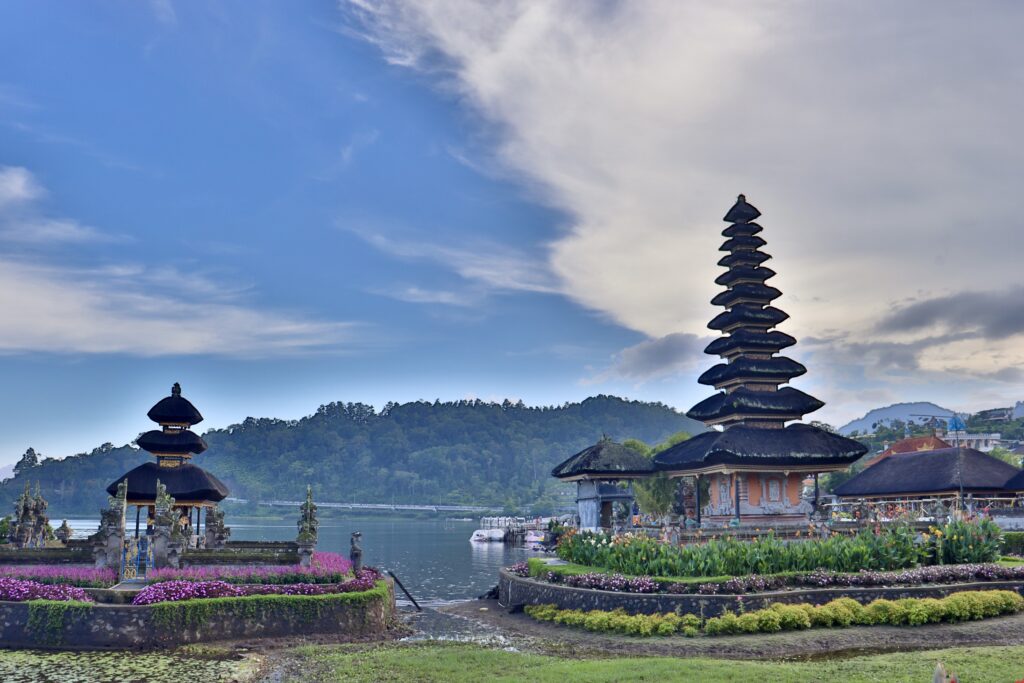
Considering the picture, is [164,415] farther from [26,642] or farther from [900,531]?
[900,531]

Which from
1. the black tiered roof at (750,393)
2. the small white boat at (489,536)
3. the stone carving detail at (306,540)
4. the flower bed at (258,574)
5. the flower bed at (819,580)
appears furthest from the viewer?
the small white boat at (489,536)

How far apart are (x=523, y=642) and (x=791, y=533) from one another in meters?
14.9

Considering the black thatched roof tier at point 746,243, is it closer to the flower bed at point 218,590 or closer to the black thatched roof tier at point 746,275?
the black thatched roof tier at point 746,275

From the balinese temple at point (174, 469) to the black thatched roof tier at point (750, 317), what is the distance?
88.3 feet

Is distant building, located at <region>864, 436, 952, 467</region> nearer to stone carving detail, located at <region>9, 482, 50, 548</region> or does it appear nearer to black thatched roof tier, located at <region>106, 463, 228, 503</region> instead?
black thatched roof tier, located at <region>106, 463, 228, 503</region>

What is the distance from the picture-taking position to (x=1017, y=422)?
144375 millimetres

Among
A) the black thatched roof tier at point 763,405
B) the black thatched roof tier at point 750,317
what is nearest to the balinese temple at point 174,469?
the black thatched roof tier at point 763,405

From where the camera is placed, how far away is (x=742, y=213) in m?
48.3

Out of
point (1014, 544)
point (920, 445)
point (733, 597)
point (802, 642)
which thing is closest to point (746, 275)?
point (1014, 544)

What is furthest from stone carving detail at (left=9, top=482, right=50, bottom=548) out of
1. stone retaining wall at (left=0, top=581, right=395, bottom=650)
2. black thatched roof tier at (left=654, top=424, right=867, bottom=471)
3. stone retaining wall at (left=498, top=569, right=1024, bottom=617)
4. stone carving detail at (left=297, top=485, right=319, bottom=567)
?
black thatched roof tier at (left=654, top=424, right=867, bottom=471)

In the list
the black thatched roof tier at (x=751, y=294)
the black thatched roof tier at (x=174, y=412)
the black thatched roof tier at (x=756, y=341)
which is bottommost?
the black thatched roof tier at (x=174, y=412)

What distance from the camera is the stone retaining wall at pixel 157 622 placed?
74.6 feet

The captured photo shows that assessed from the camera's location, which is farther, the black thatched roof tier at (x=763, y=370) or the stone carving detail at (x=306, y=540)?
the black thatched roof tier at (x=763, y=370)

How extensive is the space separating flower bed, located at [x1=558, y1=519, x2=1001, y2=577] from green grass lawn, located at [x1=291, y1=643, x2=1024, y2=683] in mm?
6748
